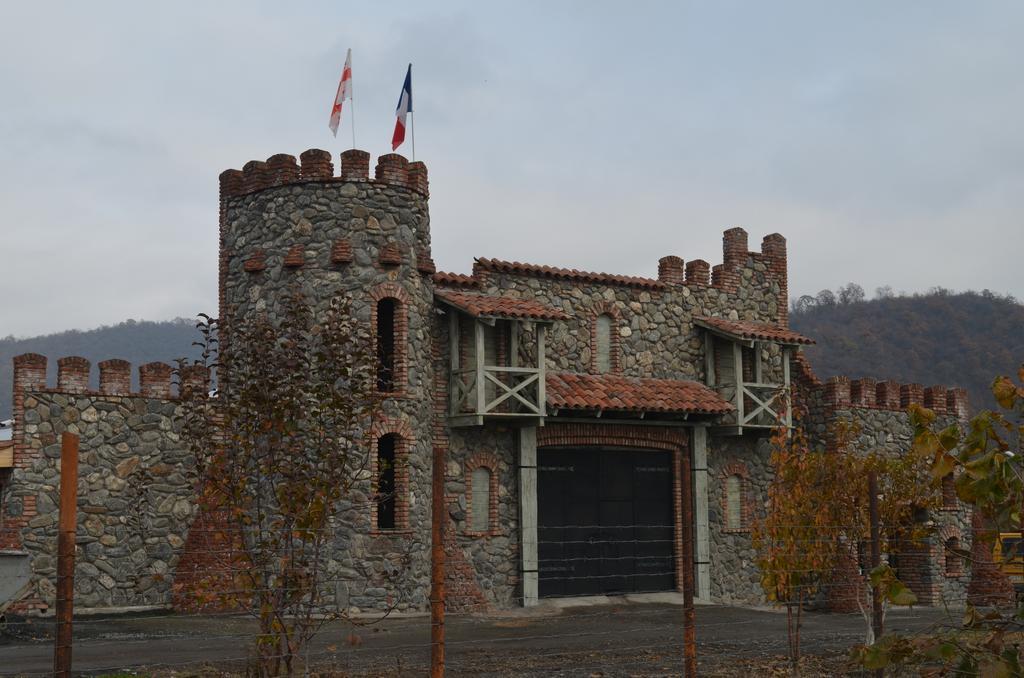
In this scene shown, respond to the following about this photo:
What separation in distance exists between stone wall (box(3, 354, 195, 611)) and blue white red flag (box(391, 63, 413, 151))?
220 inches

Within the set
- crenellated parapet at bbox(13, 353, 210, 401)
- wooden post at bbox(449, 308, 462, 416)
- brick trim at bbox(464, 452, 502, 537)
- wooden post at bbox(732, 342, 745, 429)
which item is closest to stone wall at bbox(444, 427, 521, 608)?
brick trim at bbox(464, 452, 502, 537)

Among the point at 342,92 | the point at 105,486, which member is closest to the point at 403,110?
the point at 342,92

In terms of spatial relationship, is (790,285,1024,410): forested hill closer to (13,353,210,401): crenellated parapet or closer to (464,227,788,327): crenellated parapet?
(464,227,788,327): crenellated parapet

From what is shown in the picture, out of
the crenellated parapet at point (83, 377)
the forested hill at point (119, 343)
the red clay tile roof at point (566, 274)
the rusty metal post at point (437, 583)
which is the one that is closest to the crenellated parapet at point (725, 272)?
the red clay tile roof at point (566, 274)

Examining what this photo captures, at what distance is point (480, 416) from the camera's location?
64.8 ft

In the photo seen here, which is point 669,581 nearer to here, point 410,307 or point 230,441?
point 410,307

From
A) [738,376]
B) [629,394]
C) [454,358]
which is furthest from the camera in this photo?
[738,376]

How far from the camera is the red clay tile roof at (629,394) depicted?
20.7 metres

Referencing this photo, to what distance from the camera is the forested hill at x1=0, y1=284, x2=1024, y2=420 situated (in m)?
52.2

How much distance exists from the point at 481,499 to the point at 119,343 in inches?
3166

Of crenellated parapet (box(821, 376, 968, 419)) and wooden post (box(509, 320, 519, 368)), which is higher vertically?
wooden post (box(509, 320, 519, 368))

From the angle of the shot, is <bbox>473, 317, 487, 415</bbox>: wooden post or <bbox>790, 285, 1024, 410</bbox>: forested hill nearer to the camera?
<bbox>473, 317, 487, 415</bbox>: wooden post

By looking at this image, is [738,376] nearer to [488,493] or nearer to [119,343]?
[488,493]

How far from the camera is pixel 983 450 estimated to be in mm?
5938
